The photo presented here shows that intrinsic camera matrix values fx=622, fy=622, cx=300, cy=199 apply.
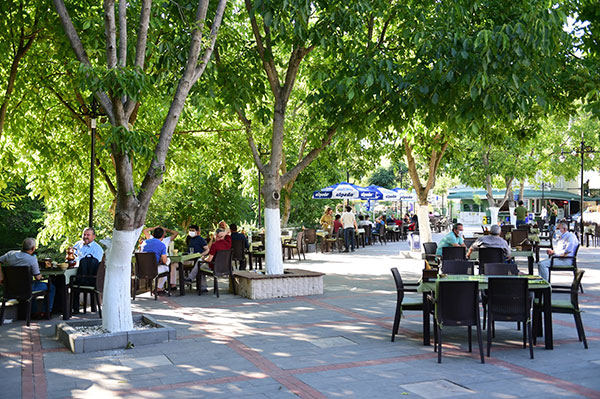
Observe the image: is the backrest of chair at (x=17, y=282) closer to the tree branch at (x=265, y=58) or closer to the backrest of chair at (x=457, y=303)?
the tree branch at (x=265, y=58)

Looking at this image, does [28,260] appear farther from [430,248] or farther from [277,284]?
[430,248]

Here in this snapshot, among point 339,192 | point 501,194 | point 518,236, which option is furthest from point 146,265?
point 501,194

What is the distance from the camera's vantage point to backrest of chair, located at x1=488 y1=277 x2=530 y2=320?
7594 millimetres

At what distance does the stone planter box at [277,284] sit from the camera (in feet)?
40.8

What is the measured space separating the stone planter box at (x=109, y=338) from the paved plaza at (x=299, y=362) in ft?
0.44

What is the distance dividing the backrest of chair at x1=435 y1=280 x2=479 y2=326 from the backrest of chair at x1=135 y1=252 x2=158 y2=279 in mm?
6435

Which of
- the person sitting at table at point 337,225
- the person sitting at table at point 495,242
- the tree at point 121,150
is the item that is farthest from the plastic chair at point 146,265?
the person sitting at table at point 337,225

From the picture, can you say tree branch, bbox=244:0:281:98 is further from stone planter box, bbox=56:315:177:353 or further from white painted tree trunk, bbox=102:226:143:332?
stone planter box, bbox=56:315:177:353

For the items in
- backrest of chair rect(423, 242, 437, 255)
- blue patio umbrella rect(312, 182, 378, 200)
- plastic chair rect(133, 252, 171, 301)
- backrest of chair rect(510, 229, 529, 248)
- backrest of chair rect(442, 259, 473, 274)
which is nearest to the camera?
backrest of chair rect(442, 259, 473, 274)

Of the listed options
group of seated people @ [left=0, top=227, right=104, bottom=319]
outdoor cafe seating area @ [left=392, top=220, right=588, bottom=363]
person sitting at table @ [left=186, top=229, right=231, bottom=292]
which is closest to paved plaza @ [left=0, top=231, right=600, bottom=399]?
outdoor cafe seating area @ [left=392, top=220, right=588, bottom=363]

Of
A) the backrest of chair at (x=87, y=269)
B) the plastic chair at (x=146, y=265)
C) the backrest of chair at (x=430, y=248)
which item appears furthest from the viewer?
the backrest of chair at (x=430, y=248)

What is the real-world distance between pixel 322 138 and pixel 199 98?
281 cm

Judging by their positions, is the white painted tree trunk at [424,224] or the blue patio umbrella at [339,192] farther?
the blue patio umbrella at [339,192]

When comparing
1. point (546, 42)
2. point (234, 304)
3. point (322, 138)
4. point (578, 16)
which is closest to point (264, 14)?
point (322, 138)
